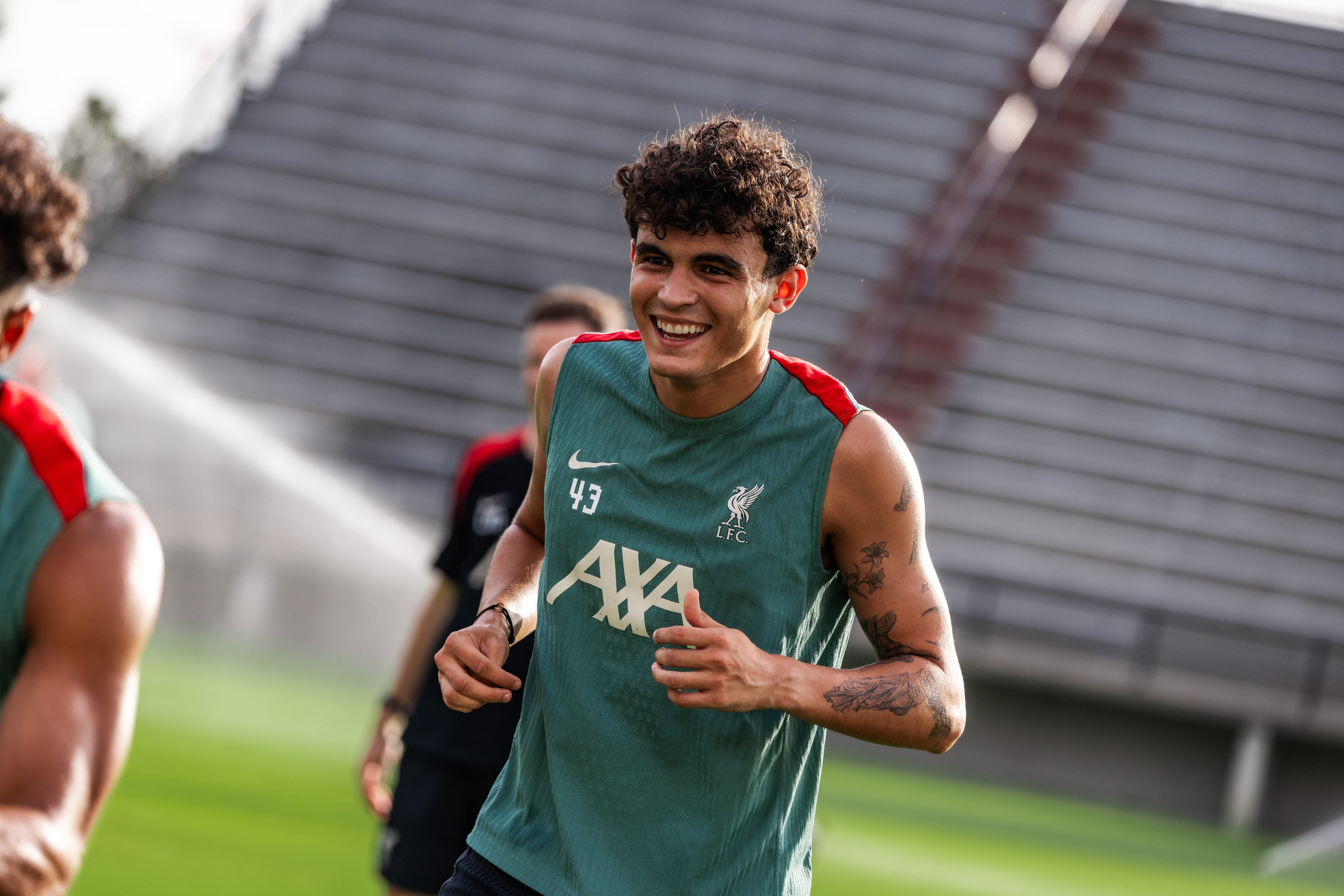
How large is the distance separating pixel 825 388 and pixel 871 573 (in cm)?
35

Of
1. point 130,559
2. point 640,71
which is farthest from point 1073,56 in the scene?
point 130,559

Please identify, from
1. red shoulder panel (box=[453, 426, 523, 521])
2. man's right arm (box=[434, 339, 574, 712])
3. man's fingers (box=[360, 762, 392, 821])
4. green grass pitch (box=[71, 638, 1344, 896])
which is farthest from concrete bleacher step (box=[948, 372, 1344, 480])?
man's right arm (box=[434, 339, 574, 712])

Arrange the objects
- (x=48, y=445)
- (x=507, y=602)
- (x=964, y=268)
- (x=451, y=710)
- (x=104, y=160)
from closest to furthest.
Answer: (x=48, y=445) → (x=507, y=602) → (x=451, y=710) → (x=964, y=268) → (x=104, y=160)

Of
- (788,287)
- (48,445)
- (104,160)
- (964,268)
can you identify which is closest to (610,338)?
(788,287)

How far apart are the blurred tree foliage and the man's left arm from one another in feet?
57.3

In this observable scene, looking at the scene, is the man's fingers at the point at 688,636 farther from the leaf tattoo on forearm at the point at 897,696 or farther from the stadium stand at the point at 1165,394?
the stadium stand at the point at 1165,394

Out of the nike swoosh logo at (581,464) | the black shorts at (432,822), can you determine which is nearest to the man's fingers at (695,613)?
the nike swoosh logo at (581,464)

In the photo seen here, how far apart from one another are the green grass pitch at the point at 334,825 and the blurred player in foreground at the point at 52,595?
3569 mm

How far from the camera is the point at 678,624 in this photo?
8.27 ft

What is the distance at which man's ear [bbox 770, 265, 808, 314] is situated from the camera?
8.57 feet

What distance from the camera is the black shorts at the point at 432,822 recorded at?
12.7 feet

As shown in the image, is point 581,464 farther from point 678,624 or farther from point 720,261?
point 720,261

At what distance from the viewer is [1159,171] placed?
1827cm

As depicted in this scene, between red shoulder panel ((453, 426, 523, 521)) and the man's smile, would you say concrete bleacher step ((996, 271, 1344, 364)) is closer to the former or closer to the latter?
red shoulder panel ((453, 426, 523, 521))
